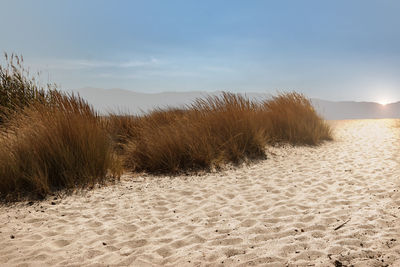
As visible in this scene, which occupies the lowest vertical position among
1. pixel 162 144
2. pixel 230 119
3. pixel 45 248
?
pixel 45 248

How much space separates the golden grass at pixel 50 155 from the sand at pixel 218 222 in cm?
36

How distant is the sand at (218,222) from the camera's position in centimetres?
258

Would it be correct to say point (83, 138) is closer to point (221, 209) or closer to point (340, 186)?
point (221, 209)

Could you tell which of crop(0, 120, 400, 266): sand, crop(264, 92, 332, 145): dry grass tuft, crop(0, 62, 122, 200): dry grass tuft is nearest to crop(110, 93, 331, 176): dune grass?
crop(264, 92, 332, 145): dry grass tuft

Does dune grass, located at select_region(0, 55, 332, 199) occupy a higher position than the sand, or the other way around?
dune grass, located at select_region(0, 55, 332, 199)

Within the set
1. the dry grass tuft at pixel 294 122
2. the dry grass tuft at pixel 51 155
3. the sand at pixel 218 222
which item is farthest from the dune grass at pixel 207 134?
the dry grass tuft at pixel 51 155

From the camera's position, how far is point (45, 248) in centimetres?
285

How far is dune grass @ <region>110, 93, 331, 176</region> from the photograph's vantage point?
568 cm

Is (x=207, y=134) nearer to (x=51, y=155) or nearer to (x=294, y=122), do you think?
(x=51, y=155)

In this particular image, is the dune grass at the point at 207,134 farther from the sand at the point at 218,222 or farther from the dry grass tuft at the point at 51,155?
the dry grass tuft at the point at 51,155

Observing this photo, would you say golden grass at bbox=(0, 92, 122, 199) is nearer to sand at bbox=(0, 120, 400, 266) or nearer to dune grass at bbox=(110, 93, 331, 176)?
sand at bbox=(0, 120, 400, 266)

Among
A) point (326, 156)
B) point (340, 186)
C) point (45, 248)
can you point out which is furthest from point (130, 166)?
point (326, 156)

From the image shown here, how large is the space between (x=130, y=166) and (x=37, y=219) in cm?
233

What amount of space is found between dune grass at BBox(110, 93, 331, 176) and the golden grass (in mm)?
885
